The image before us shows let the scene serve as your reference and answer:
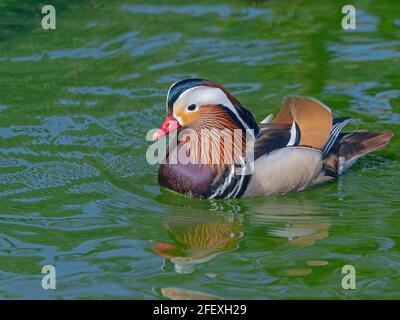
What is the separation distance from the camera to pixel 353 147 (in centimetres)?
923

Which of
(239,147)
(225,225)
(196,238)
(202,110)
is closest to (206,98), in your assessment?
(202,110)

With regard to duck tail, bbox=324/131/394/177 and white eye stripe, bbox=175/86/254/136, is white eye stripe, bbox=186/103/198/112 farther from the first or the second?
duck tail, bbox=324/131/394/177

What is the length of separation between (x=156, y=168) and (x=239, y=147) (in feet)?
2.40

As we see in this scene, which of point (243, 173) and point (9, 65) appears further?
point (9, 65)

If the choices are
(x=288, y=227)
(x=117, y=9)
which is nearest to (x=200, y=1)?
(x=117, y=9)

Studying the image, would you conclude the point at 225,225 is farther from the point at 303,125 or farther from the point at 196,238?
the point at 303,125

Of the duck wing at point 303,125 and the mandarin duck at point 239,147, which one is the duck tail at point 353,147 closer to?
the mandarin duck at point 239,147

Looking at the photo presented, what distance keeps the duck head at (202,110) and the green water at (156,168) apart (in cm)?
56

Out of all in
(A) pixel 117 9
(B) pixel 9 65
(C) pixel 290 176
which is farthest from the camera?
(A) pixel 117 9

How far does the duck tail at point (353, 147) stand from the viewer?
9133mm

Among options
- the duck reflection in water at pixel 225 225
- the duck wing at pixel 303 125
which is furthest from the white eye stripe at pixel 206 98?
the duck reflection in water at pixel 225 225
